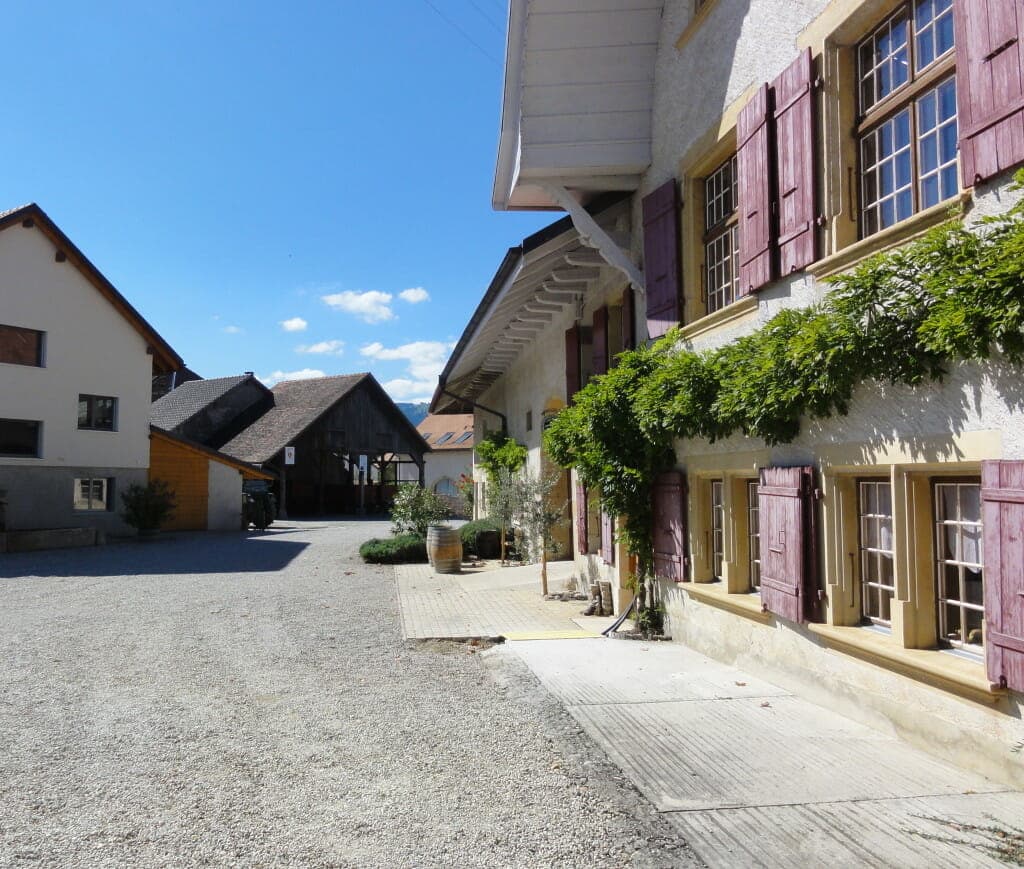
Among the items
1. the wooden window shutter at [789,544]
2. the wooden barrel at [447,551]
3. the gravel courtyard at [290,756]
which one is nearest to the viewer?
the gravel courtyard at [290,756]

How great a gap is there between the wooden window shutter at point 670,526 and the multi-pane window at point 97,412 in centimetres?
1944

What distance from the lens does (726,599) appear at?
6.98m

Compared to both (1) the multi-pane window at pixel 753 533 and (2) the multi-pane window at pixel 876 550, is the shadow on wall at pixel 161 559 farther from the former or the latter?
(2) the multi-pane window at pixel 876 550

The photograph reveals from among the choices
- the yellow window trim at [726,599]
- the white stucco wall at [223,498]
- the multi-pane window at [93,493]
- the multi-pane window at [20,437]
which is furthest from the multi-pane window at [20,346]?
the yellow window trim at [726,599]

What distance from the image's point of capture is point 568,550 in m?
15.0

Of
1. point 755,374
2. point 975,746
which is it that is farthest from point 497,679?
point 975,746

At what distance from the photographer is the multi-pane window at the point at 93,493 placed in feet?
74.8

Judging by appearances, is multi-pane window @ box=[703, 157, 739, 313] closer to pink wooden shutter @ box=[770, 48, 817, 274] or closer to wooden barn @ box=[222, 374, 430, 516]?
pink wooden shutter @ box=[770, 48, 817, 274]

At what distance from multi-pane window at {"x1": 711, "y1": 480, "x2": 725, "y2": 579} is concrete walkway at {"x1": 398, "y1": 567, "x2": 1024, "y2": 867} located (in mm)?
960

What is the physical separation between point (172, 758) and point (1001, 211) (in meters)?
5.26

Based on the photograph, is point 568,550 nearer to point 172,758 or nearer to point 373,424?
point 172,758

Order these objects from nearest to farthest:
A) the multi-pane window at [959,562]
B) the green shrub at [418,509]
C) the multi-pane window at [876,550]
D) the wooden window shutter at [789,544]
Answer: the multi-pane window at [959,562]
the multi-pane window at [876,550]
the wooden window shutter at [789,544]
the green shrub at [418,509]

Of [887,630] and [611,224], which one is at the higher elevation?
[611,224]


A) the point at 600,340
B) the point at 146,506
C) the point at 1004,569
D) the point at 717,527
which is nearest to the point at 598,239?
the point at 600,340
